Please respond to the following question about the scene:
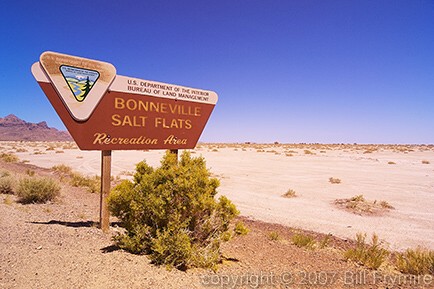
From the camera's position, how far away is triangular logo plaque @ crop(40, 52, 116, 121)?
489 cm

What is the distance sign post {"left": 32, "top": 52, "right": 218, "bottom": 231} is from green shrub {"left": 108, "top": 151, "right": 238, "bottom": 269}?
1.34 meters

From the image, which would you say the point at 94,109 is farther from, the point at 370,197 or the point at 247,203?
the point at 370,197

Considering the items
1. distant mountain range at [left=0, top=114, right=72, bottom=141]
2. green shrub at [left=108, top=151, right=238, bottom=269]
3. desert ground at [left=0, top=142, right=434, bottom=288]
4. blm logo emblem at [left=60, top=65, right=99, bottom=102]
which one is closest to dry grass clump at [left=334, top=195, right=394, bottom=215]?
desert ground at [left=0, top=142, right=434, bottom=288]

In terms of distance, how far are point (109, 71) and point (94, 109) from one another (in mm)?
837

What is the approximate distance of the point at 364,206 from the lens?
10.4 m

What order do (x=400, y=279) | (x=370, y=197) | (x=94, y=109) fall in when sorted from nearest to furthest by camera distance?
(x=400, y=279) → (x=94, y=109) → (x=370, y=197)

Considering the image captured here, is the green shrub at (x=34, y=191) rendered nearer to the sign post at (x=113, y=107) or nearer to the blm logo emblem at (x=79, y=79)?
the sign post at (x=113, y=107)

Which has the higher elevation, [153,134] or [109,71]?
[109,71]

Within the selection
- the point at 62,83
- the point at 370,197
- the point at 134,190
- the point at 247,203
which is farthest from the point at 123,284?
the point at 370,197

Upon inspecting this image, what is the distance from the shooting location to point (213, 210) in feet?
14.8

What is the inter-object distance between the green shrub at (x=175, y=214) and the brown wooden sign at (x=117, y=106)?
4.62ft

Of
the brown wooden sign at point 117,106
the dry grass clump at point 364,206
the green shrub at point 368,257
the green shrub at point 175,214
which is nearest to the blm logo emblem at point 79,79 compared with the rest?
the brown wooden sign at point 117,106

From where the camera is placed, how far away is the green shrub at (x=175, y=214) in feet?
13.1

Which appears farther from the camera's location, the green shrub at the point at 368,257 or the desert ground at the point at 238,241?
the green shrub at the point at 368,257
